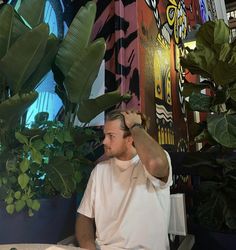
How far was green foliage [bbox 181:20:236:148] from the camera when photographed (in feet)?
5.99

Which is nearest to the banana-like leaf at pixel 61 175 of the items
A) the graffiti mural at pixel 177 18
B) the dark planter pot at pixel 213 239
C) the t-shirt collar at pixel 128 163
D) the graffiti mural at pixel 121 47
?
the t-shirt collar at pixel 128 163

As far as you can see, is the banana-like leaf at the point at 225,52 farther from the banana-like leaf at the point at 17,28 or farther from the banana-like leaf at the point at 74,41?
the banana-like leaf at the point at 17,28

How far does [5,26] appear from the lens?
1.24 meters

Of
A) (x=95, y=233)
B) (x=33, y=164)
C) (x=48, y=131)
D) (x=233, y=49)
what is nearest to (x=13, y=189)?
(x=33, y=164)

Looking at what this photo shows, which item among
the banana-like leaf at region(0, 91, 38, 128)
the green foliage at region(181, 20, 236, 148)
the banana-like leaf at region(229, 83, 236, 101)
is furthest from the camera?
the banana-like leaf at region(229, 83, 236, 101)

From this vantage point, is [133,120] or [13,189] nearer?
[13,189]

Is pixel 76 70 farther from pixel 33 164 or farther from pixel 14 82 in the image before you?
pixel 33 164

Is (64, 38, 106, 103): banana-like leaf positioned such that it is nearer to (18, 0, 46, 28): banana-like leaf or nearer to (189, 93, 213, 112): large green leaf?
(18, 0, 46, 28): banana-like leaf

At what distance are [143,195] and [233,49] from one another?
3.96ft

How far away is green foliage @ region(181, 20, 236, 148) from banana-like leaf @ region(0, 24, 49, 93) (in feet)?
3.63

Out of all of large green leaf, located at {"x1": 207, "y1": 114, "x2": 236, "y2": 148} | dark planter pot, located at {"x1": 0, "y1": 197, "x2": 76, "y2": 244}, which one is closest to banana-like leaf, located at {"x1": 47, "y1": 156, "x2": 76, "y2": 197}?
dark planter pot, located at {"x1": 0, "y1": 197, "x2": 76, "y2": 244}

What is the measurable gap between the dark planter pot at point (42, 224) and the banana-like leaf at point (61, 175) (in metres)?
0.13

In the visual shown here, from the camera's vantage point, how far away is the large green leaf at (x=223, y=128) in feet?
5.62

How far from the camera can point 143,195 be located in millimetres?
1361
